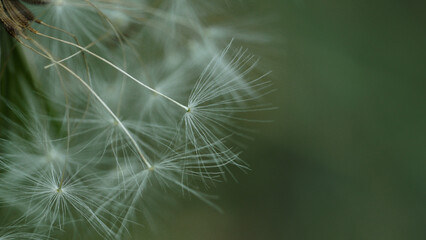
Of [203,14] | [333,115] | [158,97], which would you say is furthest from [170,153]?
[333,115]

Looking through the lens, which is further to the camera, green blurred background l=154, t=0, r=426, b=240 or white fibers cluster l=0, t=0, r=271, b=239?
green blurred background l=154, t=0, r=426, b=240

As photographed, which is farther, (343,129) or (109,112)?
(343,129)

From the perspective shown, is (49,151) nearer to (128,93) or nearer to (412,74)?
(128,93)

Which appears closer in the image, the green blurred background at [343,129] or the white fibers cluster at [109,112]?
the white fibers cluster at [109,112]
